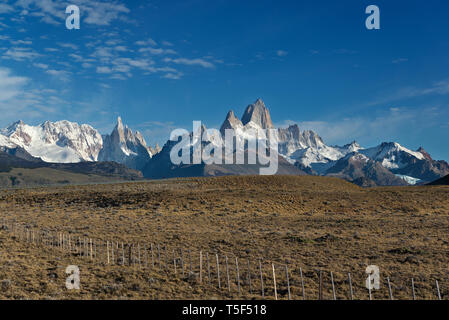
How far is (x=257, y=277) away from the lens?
23.8 meters

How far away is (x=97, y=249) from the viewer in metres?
32.1

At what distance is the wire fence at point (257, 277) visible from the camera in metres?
20.3

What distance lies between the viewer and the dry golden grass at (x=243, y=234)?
2178cm

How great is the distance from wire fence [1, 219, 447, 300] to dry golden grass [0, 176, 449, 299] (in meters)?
0.18

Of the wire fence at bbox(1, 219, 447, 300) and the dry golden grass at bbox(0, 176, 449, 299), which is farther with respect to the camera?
the dry golden grass at bbox(0, 176, 449, 299)

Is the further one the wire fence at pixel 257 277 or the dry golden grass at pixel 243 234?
the dry golden grass at pixel 243 234

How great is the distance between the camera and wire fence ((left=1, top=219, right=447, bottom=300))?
20.3m

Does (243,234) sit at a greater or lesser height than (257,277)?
greater

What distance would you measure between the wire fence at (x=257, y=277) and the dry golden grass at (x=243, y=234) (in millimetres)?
182

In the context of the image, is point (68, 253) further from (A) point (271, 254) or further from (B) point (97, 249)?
(A) point (271, 254)

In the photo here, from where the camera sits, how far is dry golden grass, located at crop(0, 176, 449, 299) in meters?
21.8

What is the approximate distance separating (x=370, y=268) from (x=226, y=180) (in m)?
69.8

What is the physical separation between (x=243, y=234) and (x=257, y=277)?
16.5 m
